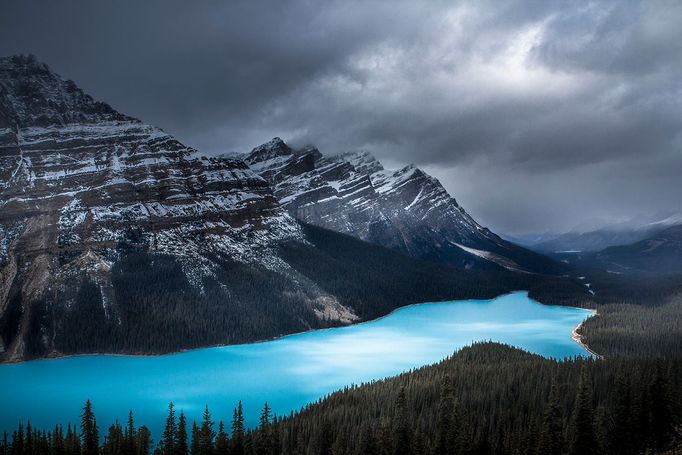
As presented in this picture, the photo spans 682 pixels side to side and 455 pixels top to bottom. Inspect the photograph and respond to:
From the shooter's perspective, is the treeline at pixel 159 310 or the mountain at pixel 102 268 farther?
the mountain at pixel 102 268

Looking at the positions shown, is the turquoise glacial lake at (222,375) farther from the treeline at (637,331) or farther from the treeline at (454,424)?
the treeline at (454,424)

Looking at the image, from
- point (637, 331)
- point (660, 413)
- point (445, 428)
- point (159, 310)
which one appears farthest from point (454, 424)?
point (159, 310)

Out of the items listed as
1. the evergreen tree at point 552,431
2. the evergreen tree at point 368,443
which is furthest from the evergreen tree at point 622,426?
the evergreen tree at point 368,443

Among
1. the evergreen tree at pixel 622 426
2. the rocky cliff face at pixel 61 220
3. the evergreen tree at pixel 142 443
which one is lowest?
the evergreen tree at pixel 622 426

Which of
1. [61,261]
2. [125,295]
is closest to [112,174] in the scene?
[61,261]

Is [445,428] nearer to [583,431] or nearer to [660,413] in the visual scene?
[583,431]

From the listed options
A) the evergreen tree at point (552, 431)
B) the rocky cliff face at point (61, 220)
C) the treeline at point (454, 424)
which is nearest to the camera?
the evergreen tree at point (552, 431)
